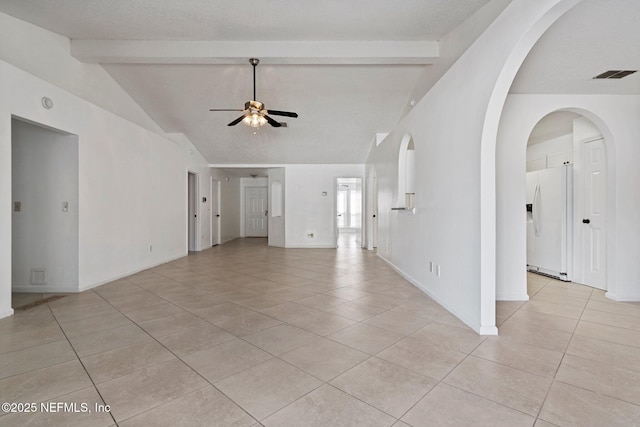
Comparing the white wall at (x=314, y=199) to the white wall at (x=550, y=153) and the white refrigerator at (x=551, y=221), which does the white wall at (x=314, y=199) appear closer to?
the white wall at (x=550, y=153)

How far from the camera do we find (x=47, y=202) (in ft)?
12.3

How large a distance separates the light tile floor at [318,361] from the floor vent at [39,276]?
0.57 m

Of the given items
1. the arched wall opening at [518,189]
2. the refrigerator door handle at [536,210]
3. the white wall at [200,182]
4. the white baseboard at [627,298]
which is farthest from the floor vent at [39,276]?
the refrigerator door handle at [536,210]

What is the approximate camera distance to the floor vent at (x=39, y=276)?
378 centimetres

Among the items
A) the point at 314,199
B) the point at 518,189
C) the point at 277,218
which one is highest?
the point at 314,199

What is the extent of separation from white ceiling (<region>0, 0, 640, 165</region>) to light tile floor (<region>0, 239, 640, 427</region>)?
8.22ft

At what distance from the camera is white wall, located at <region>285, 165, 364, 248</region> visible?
8555 millimetres

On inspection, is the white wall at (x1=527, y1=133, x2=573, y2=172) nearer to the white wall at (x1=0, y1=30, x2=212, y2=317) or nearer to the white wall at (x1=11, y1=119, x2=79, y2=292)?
the white wall at (x1=0, y1=30, x2=212, y2=317)

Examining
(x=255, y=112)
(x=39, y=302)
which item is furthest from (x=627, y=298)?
(x=39, y=302)

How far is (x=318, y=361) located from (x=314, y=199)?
22.1 feet

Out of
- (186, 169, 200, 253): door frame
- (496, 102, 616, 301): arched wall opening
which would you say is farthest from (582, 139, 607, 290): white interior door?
(186, 169, 200, 253): door frame

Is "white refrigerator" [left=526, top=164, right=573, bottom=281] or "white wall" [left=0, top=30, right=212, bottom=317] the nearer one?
"white wall" [left=0, top=30, right=212, bottom=317]

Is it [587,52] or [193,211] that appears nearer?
[587,52]

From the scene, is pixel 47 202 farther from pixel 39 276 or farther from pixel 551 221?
pixel 551 221
